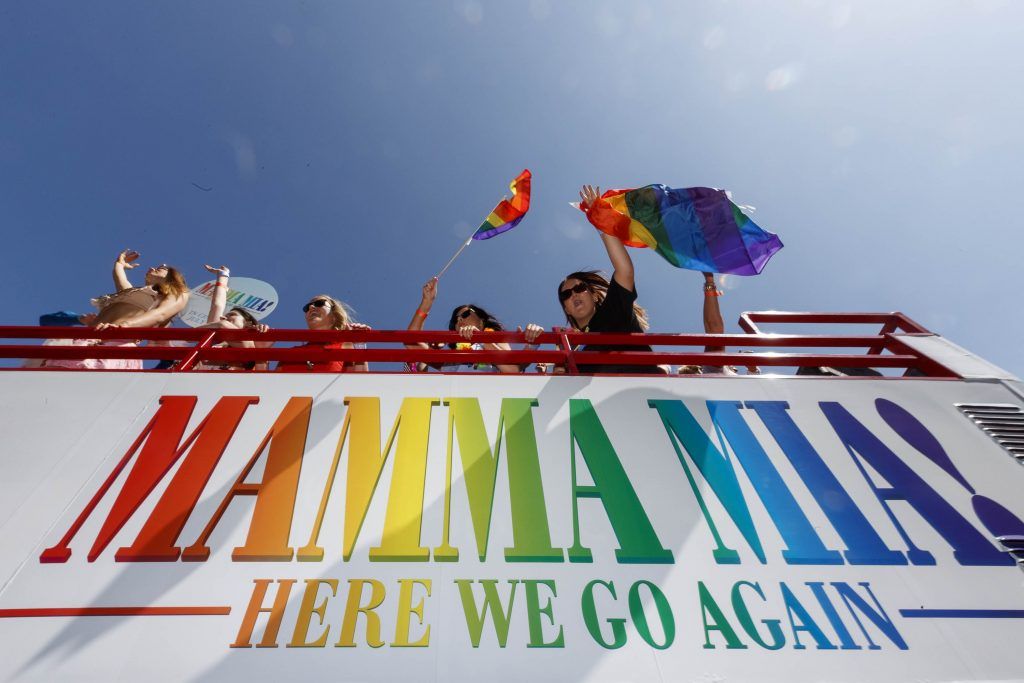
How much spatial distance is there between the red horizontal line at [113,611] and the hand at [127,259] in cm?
429

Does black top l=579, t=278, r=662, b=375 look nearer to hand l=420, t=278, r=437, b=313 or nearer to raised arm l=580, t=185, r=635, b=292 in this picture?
raised arm l=580, t=185, r=635, b=292

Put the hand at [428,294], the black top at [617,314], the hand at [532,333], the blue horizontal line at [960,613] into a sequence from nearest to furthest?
the blue horizontal line at [960,613], the hand at [532,333], the black top at [617,314], the hand at [428,294]

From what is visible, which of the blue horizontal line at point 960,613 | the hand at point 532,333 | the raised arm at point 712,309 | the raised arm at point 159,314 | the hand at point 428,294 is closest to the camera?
the blue horizontal line at point 960,613

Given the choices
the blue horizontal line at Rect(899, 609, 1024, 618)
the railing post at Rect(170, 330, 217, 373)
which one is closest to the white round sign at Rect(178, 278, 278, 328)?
the railing post at Rect(170, 330, 217, 373)

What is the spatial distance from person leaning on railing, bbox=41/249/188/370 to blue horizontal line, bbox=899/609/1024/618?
190 inches

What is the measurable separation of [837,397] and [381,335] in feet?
10.0

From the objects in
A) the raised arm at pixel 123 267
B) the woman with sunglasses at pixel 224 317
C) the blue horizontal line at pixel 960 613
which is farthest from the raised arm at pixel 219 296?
the blue horizontal line at pixel 960 613

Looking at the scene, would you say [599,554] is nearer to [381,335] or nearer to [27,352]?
[381,335]

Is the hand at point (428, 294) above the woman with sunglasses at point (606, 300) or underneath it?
above

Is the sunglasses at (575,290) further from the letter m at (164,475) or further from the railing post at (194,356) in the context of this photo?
the railing post at (194,356)

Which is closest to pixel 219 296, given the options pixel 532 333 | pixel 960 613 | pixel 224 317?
pixel 224 317

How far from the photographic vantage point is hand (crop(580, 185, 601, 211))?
14.5 feet

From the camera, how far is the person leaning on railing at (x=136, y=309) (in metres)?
3.82

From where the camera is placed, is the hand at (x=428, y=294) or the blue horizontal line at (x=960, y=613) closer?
the blue horizontal line at (x=960, y=613)
